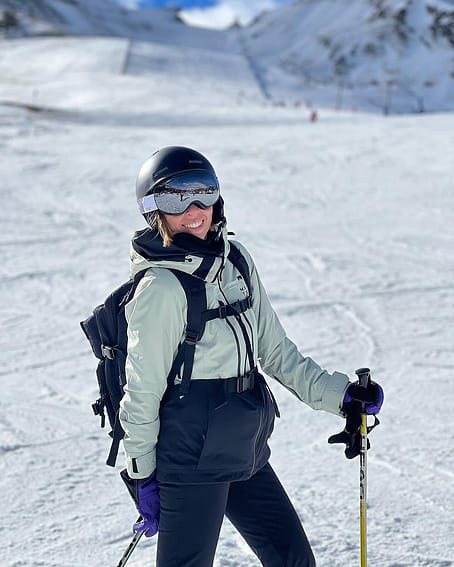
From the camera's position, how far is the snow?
3500 millimetres

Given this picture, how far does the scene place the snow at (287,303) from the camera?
11.5 ft

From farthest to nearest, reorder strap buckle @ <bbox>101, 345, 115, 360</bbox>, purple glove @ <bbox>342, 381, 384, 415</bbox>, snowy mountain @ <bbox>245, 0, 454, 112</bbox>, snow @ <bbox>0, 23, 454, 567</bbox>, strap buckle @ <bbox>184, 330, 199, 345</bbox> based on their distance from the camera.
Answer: snowy mountain @ <bbox>245, 0, 454, 112</bbox> → snow @ <bbox>0, 23, 454, 567</bbox> → purple glove @ <bbox>342, 381, 384, 415</bbox> → strap buckle @ <bbox>101, 345, 115, 360</bbox> → strap buckle @ <bbox>184, 330, 199, 345</bbox>

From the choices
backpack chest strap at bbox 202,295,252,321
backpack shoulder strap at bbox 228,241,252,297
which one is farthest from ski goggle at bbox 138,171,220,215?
backpack chest strap at bbox 202,295,252,321

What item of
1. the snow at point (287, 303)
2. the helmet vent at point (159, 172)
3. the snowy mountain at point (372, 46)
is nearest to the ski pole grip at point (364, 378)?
the helmet vent at point (159, 172)

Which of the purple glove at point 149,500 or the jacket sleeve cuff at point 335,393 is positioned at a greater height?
the jacket sleeve cuff at point 335,393

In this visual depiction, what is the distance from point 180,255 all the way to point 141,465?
0.62 meters

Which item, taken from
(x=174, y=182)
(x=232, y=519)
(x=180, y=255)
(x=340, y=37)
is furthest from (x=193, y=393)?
(x=340, y=37)

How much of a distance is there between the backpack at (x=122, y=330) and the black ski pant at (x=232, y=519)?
0.28m

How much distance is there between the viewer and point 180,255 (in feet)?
7.16

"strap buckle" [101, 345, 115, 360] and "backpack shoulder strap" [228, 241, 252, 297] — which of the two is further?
"backpack shoulder strap" [228, 241, 252, 297]

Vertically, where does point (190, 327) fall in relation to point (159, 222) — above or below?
below

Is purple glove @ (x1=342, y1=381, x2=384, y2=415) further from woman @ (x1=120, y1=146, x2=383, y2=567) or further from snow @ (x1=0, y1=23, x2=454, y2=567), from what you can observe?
snow @ (x1=0, y1=23, x2=454, y2=567)

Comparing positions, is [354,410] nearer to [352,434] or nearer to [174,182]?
[352,434]

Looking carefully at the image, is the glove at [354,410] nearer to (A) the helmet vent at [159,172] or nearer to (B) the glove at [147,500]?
(B) the glove at [147,500]
